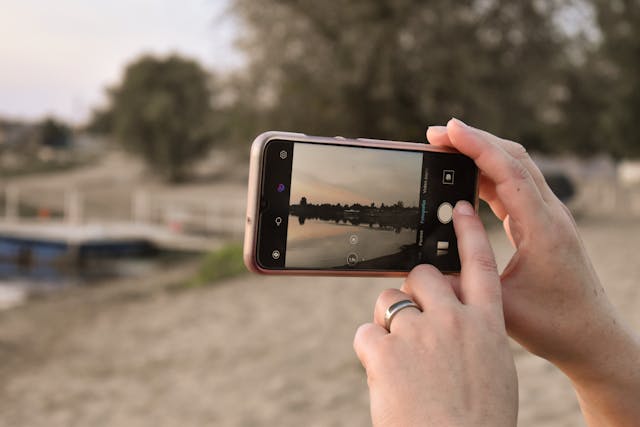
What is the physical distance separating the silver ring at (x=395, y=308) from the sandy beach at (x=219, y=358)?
3.19 meters

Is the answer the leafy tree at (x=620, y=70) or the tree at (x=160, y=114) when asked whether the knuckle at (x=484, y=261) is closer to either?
the leafy tree at (x=620, y=70)

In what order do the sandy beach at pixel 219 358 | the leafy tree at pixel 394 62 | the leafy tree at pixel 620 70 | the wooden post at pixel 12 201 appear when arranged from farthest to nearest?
the wooden post at pixel 12 201 < the leafy tree at pixel 620 70 < the leafy tree at pixel 394 62 < the sandy beach at pixel 219 358

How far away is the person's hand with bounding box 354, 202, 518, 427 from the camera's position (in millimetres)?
836

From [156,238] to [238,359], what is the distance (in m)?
12.0

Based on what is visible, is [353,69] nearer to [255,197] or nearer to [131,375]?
[131,375]

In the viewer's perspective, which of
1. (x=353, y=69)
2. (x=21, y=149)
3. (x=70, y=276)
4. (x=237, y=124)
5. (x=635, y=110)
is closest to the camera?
(x=353, y=69)

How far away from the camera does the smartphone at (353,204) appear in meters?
1.20

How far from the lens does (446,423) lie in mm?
823

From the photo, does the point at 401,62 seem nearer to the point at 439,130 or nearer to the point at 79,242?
the point at 79,242

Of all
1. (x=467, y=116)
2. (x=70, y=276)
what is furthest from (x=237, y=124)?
(x=70, y=276)

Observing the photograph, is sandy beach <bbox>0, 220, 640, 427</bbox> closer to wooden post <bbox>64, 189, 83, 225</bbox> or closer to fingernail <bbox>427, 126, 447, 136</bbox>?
fingernail <bbox>427, 126, 447, 136</bbox>

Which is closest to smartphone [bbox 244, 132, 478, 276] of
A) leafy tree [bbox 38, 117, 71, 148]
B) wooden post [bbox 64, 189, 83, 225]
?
wooden post [bbox 64, 189, 83, 225]

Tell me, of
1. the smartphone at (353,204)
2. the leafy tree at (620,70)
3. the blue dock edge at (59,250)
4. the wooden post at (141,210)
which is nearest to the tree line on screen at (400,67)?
the leafy tree at (620,70)

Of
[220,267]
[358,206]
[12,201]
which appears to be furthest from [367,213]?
[12,201]
